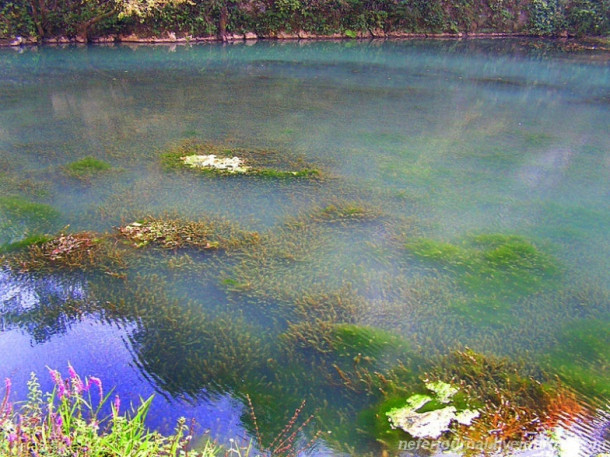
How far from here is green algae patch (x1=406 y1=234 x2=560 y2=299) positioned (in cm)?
480

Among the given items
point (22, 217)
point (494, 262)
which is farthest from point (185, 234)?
point (494, 262)

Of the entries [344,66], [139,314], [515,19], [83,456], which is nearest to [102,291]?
[139,314]

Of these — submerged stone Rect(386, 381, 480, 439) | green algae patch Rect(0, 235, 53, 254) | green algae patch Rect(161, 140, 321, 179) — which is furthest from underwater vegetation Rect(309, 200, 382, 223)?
green algae patch Rect(0, 235, 53, 254)

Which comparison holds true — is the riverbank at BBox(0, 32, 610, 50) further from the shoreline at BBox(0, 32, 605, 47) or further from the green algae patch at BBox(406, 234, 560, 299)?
the green algae patch at BBox(406, 234, 560, 299)

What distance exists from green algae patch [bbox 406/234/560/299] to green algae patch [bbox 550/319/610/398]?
2.03 feet

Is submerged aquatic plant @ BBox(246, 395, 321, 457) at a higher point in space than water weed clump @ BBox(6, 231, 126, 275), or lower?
lower

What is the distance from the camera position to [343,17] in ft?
72.9

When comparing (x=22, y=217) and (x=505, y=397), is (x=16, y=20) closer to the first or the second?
(x=22, y=217)

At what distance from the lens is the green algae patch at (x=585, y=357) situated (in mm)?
3674

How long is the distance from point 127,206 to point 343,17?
19.3 meters

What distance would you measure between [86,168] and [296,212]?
3.62 metres

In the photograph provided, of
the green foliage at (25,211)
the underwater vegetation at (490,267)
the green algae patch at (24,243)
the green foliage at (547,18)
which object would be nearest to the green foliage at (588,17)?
the green foliage at (547,18)

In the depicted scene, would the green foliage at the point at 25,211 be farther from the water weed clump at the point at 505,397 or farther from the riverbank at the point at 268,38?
the riverbank at the point at 268,38

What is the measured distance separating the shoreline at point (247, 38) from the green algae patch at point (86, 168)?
564 inches
